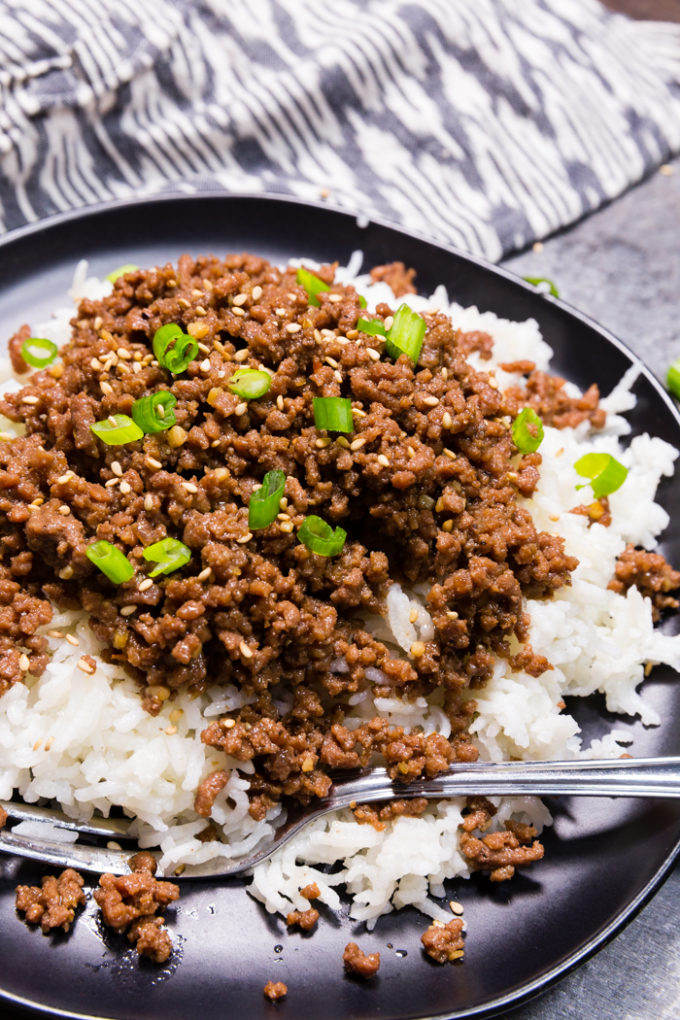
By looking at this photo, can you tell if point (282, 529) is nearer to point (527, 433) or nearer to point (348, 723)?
point (348, 723)

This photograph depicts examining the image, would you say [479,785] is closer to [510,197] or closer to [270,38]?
[510,197]

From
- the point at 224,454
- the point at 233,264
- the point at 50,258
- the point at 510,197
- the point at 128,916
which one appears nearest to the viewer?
the point at 128,916

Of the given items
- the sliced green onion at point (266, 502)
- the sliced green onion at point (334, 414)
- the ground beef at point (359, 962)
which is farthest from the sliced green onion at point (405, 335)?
the ground beef at point (359, 962)

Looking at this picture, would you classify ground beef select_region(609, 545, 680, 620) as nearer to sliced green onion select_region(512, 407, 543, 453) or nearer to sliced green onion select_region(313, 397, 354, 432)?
sliced green onion select_region(512, 407, 543, 453)

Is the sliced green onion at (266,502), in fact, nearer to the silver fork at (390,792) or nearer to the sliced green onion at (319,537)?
the sliced green onion at (319,537)

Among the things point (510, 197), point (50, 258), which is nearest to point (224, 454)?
point (50, 258)

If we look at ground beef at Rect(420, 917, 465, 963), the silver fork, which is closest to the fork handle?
the silver fork
